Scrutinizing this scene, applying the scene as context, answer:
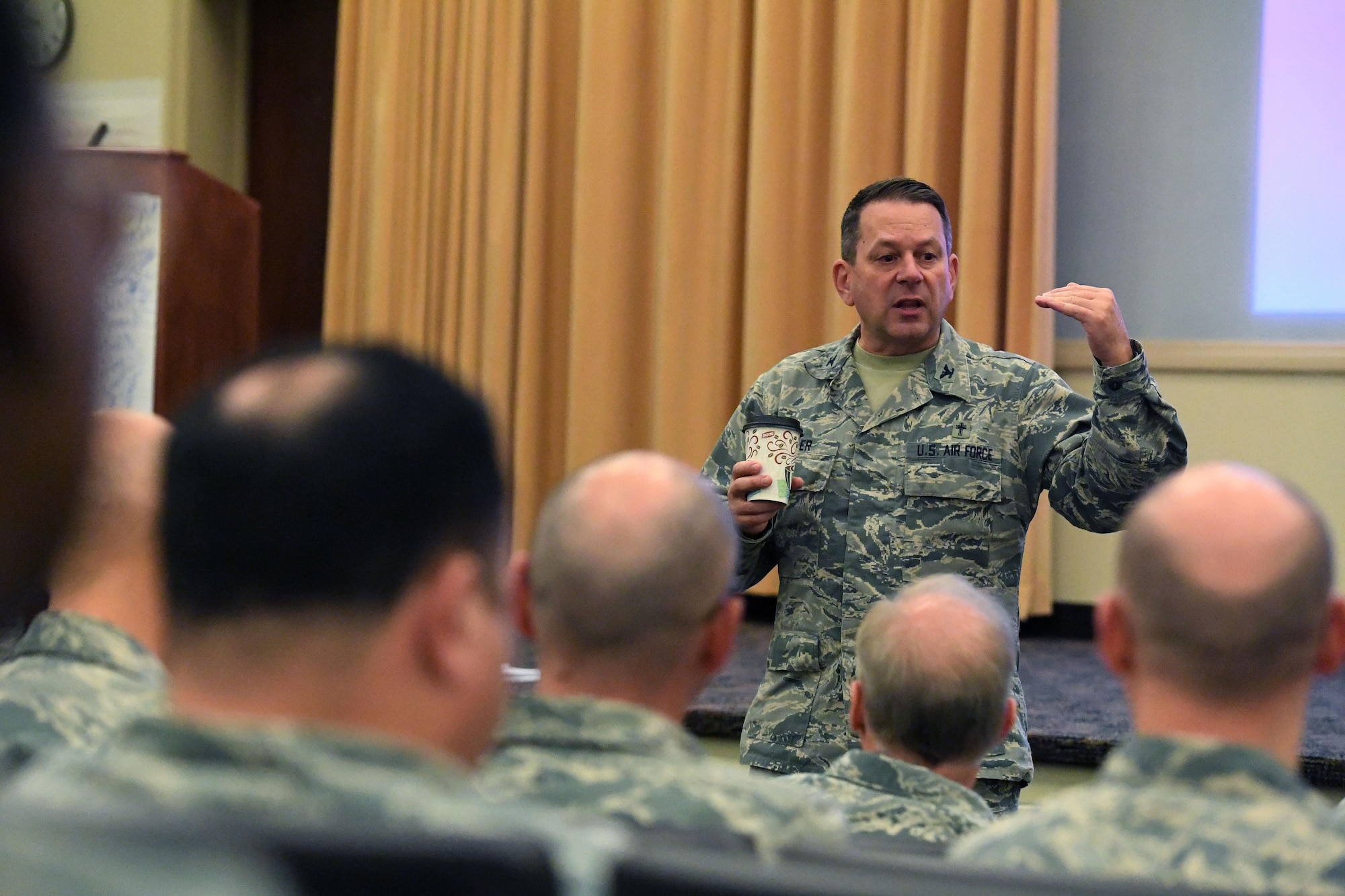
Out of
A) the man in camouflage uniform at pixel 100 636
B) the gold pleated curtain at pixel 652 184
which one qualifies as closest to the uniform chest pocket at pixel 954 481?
the man in camouflage uniform at pixel 100 636

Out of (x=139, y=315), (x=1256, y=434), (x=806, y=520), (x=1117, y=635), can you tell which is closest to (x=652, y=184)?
(x=139, y=315)

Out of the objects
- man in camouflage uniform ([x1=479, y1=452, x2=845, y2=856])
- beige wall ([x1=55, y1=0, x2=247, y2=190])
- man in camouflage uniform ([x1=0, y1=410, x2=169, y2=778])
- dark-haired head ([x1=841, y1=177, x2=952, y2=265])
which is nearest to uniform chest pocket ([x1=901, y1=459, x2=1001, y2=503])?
dark-haired head ([x1=841, y1=177, x2=952, y2=265])

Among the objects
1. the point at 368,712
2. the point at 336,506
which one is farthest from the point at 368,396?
the point at 368,712

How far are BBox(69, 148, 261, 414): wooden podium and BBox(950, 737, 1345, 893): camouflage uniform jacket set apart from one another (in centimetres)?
296

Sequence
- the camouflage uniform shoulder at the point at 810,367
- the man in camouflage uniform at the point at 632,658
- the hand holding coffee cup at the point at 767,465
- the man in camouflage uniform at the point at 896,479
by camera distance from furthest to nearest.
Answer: the camouflage uniform shoulder at the point at 810,367
the man in camouflage uniform at the point at 896,479
the hand holding coffee cup at the point at 767,465
the man in camouflage uniform at the point at 632,658

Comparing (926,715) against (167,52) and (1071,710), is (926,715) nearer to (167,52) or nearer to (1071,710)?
(1071,710)

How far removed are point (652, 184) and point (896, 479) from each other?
8.93ft

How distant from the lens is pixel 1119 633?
43.1 inches

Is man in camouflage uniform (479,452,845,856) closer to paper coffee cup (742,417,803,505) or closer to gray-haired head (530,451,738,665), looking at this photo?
gray-haired head (530,451,738,665)

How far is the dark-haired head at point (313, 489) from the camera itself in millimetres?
796

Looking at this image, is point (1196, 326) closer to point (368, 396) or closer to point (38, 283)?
point (368, 396)

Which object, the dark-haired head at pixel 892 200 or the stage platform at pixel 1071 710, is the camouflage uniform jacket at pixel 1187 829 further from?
the stage platform at pixel 1071 710

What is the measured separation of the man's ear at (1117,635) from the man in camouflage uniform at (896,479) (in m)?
1.06

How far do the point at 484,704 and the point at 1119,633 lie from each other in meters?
0.54
